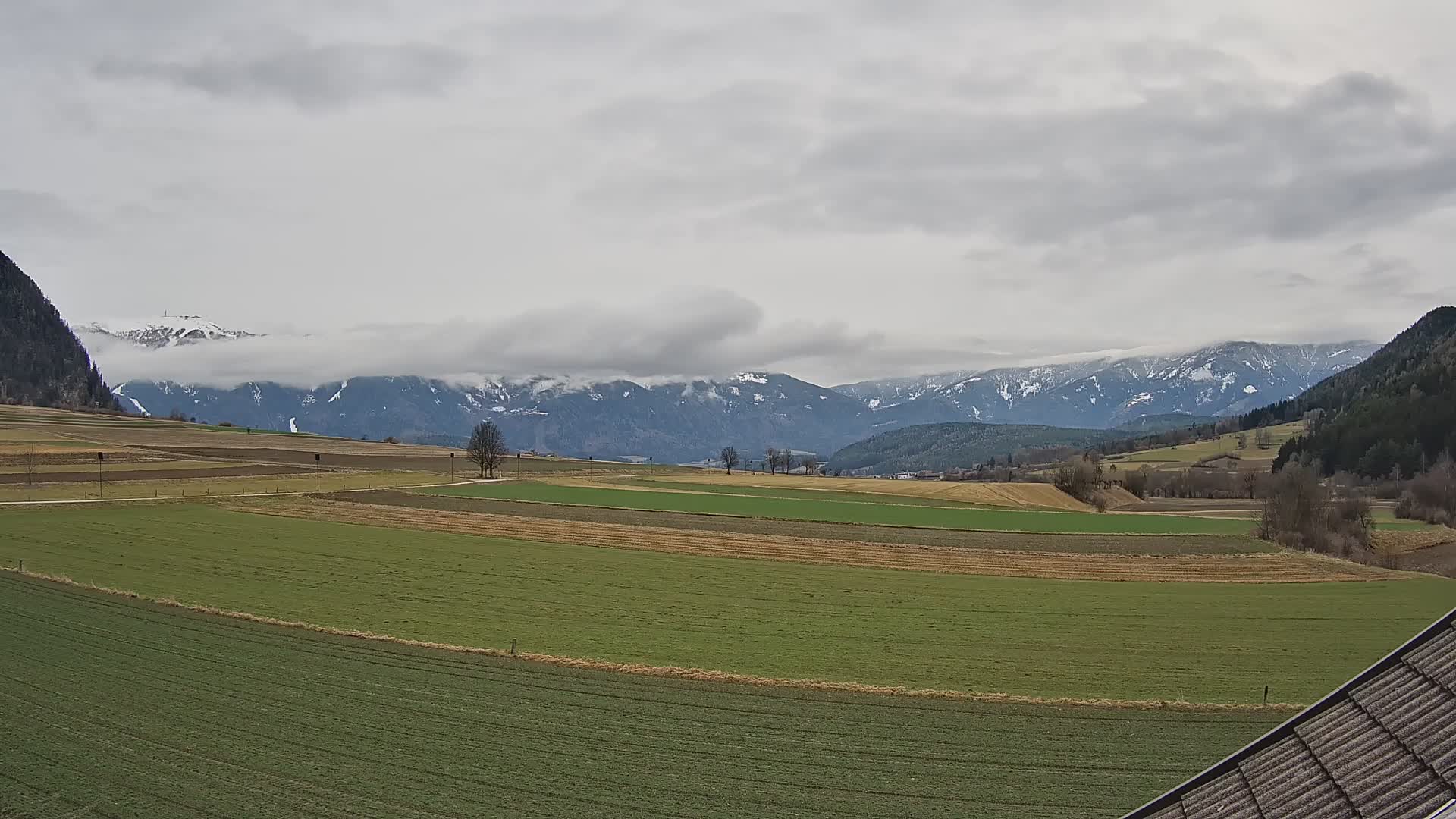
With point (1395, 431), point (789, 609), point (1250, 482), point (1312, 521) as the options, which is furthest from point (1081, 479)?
point (789, 609)

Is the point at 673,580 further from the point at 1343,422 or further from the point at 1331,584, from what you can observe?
the point at 1343,422

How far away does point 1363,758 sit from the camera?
298 inches

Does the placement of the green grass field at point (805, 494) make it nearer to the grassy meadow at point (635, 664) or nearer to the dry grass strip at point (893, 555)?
the grassy meadow at point (635, 664)

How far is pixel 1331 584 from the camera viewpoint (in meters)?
50.7

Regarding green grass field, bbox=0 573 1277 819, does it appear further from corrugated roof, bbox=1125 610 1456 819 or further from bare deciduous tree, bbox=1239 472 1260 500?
bare deciduous tree, bbox=1239 472 1260 500

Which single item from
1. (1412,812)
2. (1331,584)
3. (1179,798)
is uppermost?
(1412,812)

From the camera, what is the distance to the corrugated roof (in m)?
6.93

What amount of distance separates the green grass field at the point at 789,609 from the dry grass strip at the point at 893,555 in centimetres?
297

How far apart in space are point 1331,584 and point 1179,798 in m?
50.3

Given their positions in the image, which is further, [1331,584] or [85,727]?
[1331,584]

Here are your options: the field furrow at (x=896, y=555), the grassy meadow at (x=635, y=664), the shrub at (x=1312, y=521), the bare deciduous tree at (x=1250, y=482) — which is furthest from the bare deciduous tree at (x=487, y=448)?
the bare deciduous tree at (x=1250, y=482)

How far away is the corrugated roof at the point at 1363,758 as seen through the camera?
6.93 metres

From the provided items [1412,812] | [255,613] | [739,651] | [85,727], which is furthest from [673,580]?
[1412,812]

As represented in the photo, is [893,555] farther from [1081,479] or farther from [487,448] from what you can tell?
[487,448]
